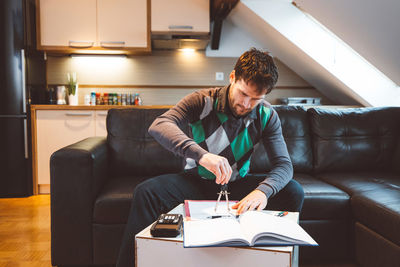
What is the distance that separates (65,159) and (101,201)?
278mm

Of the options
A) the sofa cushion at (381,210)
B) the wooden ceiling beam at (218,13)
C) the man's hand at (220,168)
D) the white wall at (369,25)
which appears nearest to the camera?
the man's hand at (220,168)

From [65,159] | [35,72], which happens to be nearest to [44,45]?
[35,72]

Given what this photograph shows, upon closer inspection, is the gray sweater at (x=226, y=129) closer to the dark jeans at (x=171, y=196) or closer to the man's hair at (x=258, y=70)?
the dark jeans at (x=171, y=196)

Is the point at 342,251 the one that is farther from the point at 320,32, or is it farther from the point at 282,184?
the point at 320,32

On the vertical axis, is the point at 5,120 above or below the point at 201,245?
above

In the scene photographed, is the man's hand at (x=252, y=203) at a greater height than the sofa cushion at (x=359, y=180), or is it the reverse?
the man's hand at (x=252, y=203)

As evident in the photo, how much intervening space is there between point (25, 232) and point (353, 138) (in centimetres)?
237

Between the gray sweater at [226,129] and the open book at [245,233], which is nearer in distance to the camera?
the open book at [245,233]

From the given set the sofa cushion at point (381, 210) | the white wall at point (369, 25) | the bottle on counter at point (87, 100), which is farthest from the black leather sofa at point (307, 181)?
the bottle on counter at point (87, 100)

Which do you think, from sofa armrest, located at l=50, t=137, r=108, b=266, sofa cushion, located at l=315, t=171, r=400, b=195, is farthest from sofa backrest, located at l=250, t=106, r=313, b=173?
sofa armrest, located at l=50, t=137, r=108, b=266

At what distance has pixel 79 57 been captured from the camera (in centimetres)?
373

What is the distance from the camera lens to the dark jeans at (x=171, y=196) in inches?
45.6

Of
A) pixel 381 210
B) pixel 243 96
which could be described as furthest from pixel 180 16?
pixel 381 210

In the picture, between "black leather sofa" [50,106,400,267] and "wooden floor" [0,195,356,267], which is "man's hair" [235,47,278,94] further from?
"wooden floor" [0,195,356,267]
